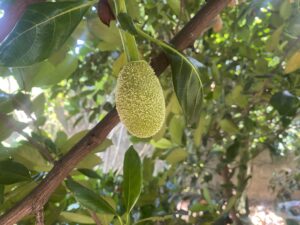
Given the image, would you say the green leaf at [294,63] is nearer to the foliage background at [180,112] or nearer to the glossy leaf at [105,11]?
the foliage background at [180,112]

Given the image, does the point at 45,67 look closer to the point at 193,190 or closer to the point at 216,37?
the point at 193,190

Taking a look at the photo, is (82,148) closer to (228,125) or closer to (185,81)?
(185,81)

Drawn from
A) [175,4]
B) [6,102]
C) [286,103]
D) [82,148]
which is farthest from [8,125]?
[286,103]

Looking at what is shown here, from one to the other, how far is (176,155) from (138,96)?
19.9 inches

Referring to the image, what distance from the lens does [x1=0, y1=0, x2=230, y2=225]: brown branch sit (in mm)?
439

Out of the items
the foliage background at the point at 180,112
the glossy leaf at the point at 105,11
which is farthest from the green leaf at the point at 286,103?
the glossy leaf at the point at 105,11

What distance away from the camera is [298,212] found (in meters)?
0.63

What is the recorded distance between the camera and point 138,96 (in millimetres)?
457

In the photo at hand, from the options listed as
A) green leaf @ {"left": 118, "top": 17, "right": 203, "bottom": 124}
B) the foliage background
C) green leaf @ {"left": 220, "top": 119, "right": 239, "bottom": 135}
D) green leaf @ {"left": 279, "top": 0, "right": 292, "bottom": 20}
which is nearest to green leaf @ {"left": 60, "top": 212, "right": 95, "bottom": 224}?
the foliage background

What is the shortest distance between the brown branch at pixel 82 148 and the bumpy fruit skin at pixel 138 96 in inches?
1.7

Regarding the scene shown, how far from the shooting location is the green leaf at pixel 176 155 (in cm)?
93

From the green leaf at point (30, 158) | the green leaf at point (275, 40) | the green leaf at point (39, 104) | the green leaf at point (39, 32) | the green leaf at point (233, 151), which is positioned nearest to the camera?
the green leaf at point (39, 32)

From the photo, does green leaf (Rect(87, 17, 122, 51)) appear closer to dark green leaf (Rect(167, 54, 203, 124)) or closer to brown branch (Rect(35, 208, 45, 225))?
dark green leaf (Rect(167, 54, 203, 124))

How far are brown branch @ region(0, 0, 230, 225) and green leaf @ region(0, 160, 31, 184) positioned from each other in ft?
0.23
